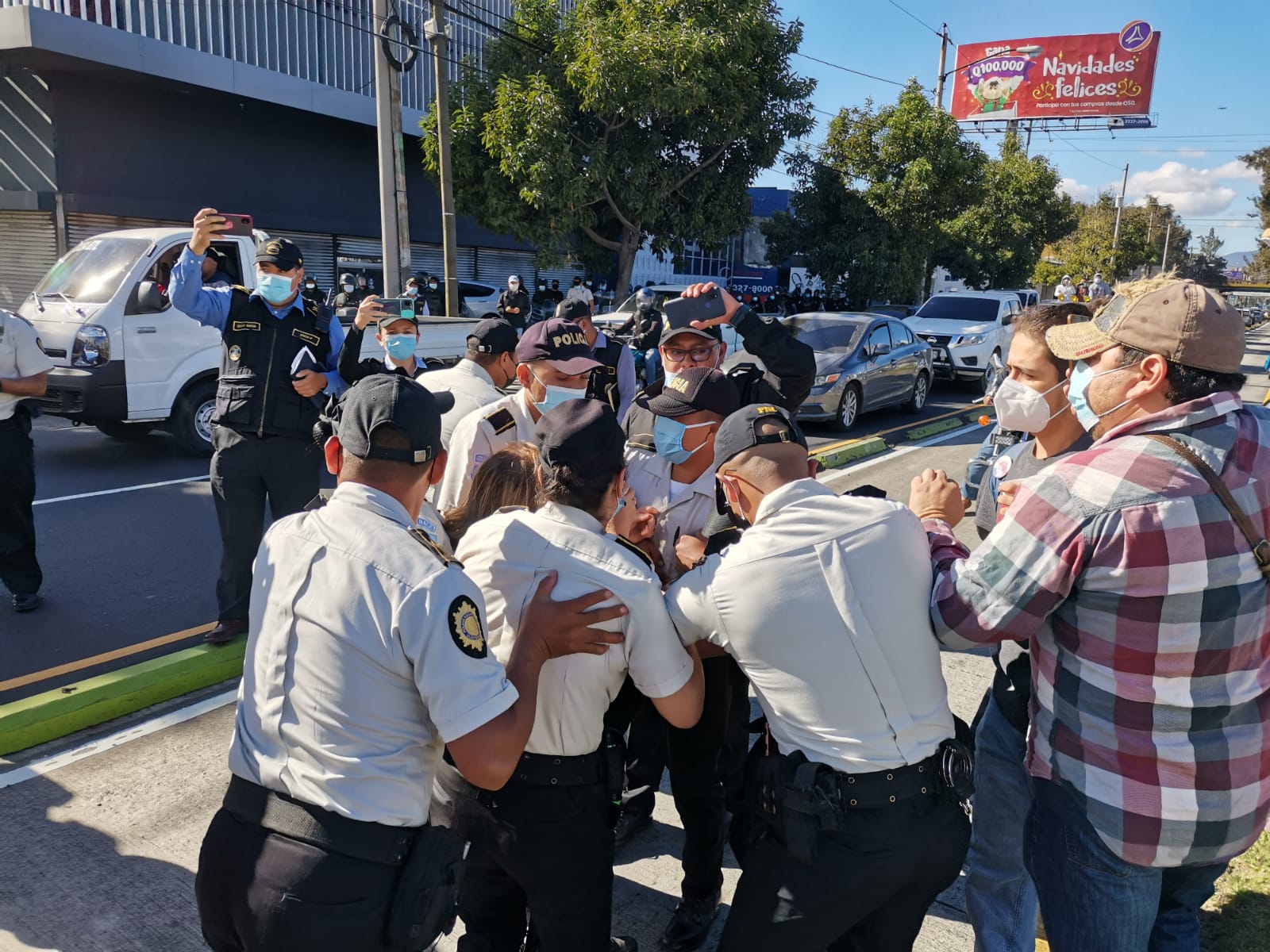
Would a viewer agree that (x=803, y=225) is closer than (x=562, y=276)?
Yes

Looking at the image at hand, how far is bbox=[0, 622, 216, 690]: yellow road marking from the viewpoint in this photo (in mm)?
4465

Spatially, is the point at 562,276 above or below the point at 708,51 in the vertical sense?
below

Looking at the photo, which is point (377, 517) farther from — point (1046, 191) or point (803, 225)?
point (1046, 191)

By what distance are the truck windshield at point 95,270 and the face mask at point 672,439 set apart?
302 inches

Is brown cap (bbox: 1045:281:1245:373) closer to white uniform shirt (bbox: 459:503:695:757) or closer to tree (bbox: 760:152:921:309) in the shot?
white uniform shirt (bbox: 459:503:695:757)

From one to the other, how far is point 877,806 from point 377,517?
1.23m

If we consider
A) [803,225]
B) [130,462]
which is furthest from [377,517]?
[803,225]

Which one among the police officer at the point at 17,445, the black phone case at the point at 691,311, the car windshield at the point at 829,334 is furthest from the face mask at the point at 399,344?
the car windshield at the point at 829,334

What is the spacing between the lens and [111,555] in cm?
635

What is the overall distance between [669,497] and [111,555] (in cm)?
496

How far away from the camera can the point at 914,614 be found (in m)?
1.95

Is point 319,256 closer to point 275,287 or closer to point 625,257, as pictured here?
point 625,257

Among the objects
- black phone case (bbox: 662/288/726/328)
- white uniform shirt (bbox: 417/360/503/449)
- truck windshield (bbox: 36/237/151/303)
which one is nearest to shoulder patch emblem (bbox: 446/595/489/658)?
white uniform shirt (bbox: 417/360/503/449)

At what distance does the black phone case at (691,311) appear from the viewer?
13.6 ft
